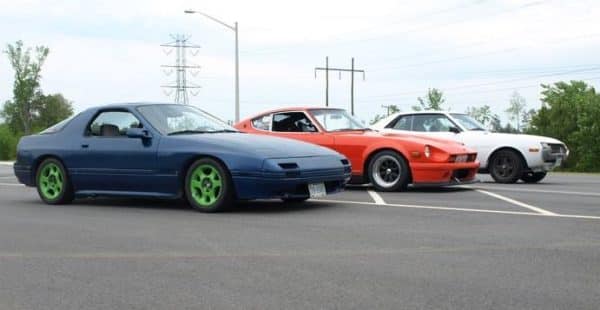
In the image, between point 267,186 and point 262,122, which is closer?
point 267,186

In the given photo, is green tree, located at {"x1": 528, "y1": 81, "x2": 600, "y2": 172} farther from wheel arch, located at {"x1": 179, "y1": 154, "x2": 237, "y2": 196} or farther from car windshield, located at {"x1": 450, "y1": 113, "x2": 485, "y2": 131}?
wheel arch, located at {"x1": 179, "y1": 154, "x2": 237, "y2": 196}

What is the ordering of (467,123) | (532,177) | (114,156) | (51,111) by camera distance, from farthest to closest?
(51,111) → (532,177) → (467,123) → (114,156)

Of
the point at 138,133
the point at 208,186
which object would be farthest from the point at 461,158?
the point at 138,133

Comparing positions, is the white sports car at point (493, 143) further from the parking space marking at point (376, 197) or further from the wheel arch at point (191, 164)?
the wheel arch at point (191, 164)

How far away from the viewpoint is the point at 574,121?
72812 millimetres

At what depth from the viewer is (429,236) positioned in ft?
23.4

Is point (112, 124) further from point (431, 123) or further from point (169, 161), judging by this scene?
point (431, 123)

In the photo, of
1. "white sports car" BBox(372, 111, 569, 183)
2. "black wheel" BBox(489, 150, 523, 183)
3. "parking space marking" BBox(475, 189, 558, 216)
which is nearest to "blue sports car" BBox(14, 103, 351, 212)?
"parking space marking" BBox(475, 189, 558, 216)

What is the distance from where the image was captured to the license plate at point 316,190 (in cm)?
927

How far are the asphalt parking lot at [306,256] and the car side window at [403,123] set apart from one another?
526 cm

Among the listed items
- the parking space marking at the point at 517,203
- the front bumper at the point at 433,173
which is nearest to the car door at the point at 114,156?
the front bumper at the point at 433,173

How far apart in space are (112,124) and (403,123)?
21.3 feet

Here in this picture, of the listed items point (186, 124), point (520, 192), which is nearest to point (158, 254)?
point (186, 124)

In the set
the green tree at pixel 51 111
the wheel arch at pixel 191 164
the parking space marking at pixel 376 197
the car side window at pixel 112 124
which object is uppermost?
the green tree at pixel 51 111
